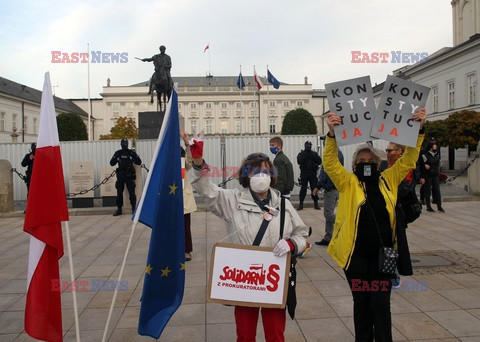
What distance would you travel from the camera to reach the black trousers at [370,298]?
3133 millimetres

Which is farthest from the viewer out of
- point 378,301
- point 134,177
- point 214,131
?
point 214,131

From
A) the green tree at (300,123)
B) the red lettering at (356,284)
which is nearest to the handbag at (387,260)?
the red lettering at (356,284)

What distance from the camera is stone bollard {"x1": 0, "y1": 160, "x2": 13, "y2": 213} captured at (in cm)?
1227

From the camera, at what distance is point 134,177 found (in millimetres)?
12273

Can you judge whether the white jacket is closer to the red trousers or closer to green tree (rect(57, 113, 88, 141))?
the red trousers

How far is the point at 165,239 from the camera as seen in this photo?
3.25 m

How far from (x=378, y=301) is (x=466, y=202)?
11526 mm

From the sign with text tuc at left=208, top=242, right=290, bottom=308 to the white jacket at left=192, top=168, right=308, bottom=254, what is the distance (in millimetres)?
109

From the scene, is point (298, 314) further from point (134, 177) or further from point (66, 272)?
point (134, 177)

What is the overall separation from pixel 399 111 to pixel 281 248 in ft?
4.72

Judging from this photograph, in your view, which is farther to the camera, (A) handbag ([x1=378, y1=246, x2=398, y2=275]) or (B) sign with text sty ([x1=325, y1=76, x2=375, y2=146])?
(B) sign with text sty ([x1=325, y1=76, x2=375, y2=146])

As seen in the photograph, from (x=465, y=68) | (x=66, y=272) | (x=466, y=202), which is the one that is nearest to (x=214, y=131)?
(x=465, y=68)

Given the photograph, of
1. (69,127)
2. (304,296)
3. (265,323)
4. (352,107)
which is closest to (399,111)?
(352,107)

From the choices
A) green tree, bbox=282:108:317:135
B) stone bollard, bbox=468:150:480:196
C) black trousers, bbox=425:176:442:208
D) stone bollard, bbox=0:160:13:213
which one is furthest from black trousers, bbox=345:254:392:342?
green tree, bbox=282:108:317:135
